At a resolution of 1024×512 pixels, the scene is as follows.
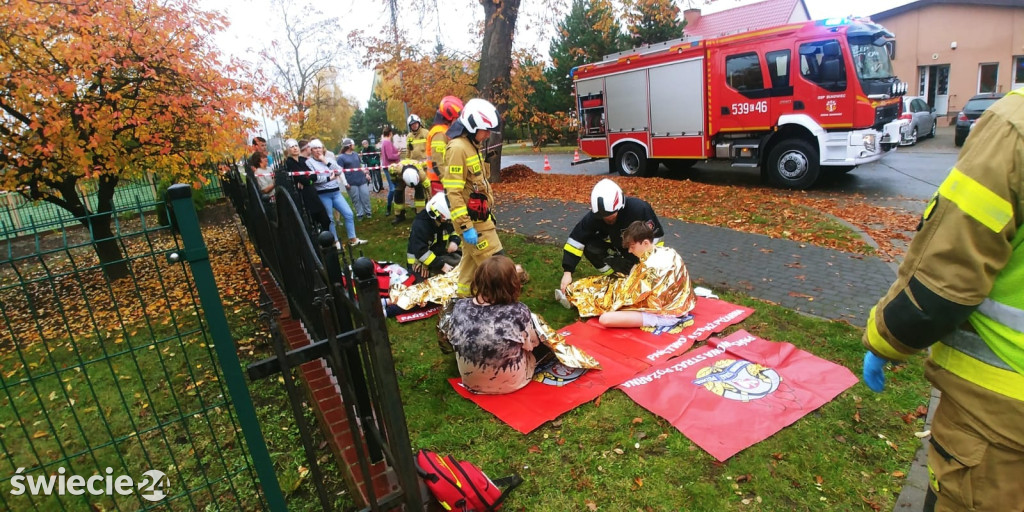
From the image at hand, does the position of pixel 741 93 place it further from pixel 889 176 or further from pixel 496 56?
pixel 496 56

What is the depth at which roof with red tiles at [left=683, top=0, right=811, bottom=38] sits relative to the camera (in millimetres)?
30734

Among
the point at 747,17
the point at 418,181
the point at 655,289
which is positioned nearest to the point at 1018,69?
the point at 747,17

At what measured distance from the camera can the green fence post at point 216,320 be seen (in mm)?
1834

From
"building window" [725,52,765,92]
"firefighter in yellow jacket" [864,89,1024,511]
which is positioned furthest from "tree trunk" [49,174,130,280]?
"building window" [725,52,765,92]

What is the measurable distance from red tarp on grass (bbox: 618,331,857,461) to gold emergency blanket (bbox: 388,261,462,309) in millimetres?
2308

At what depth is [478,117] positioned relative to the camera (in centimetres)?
452

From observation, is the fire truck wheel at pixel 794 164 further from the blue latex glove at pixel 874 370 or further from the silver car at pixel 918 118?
the blue latex glove at pixel 874 370

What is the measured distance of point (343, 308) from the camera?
2.25 metres

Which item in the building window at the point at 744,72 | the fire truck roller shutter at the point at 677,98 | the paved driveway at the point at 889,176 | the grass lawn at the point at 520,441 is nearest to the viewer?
the grass lawn at the point at 520,441

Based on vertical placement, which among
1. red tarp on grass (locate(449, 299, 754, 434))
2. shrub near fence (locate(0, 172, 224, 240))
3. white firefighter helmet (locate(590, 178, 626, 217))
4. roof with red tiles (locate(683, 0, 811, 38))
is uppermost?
roof with red tiles (locate(683, 0, 811, 38))

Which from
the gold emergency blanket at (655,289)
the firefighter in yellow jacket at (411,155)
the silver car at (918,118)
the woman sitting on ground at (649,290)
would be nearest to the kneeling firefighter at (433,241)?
the gold emergency blanket at (655,289)

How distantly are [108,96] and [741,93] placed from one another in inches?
A: 418

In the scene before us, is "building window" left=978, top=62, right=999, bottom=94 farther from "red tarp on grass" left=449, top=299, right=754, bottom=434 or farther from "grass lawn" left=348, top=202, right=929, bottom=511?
"grass lawn" left=348, top=202, right=929, bottom=511

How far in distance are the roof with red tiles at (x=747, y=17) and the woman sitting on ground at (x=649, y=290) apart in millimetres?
29958
